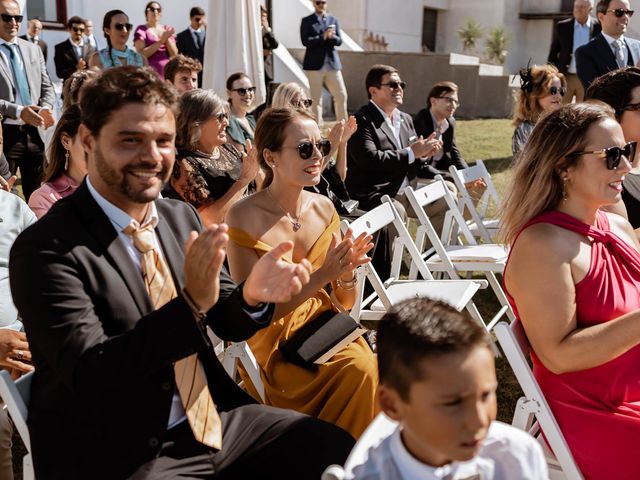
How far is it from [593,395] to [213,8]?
725 centimetres

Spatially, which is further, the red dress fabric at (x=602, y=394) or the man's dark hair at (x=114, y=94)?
the red dress fabric at (x=602, y=394)

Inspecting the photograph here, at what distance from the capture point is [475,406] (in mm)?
1751

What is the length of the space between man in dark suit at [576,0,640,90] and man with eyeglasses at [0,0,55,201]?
17.9 feet

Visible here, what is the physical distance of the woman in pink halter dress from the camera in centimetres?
259

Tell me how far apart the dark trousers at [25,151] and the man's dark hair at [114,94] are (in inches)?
190

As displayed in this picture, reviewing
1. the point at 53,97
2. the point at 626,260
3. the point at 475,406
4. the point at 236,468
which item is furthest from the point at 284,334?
the point at 53,97

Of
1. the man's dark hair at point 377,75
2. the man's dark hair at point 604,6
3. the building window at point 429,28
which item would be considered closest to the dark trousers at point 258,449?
the man's dark hair at point 377,75

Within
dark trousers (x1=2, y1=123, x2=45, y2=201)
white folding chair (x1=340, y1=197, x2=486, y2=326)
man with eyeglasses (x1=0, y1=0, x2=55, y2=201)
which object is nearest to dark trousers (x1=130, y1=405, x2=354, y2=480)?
white folding chair (x1=340, y1=197, x2=486, y2=326)

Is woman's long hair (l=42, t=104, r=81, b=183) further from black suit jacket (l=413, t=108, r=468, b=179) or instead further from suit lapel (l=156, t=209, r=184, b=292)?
black suit jacket (l=413, t=108, r=468, b=179)

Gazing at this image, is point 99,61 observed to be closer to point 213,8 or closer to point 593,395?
point 213,8

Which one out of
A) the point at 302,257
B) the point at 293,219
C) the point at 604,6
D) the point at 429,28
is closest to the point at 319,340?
the point at 302,257

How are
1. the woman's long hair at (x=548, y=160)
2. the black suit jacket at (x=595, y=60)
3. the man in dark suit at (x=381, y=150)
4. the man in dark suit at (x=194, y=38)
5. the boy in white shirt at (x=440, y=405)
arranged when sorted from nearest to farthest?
the boy in white shirt at (x=440, y=405) < the woman's long hair at (x=548, y=160) < the man in dark suit at (x=381, y=150) < the black suit jacket at (x=595, y=60) < the man in dark suit at (x=194, y=38)

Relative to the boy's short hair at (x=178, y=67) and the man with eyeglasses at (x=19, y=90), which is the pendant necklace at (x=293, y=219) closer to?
the boy's short hair at (x=178, y=67)

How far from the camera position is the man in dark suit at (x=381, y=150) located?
21.2 ft
